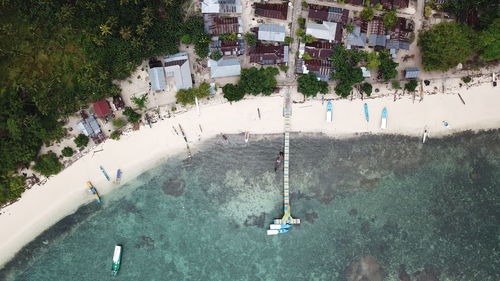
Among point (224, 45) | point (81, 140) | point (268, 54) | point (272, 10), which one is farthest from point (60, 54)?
point (272, 10)

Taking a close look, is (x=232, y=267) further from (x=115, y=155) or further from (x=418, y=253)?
(x=418, y=253)

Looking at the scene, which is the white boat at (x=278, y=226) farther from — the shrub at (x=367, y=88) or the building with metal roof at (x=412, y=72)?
the building with metal roof at (x=412, y=72)

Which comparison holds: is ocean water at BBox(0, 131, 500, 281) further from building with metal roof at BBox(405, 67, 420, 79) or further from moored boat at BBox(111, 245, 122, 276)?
building with metal roof at BBox(405, 67, 420, 79)

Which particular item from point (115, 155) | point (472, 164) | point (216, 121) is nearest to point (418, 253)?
point (472, 164)

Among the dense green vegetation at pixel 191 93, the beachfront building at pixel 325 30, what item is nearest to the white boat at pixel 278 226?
the dense green vegetation at pixel 191 93

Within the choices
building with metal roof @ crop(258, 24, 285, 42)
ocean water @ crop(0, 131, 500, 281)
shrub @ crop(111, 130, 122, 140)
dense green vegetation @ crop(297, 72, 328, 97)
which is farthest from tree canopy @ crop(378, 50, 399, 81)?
shrub @ crop(111, 130, 122, 140)
